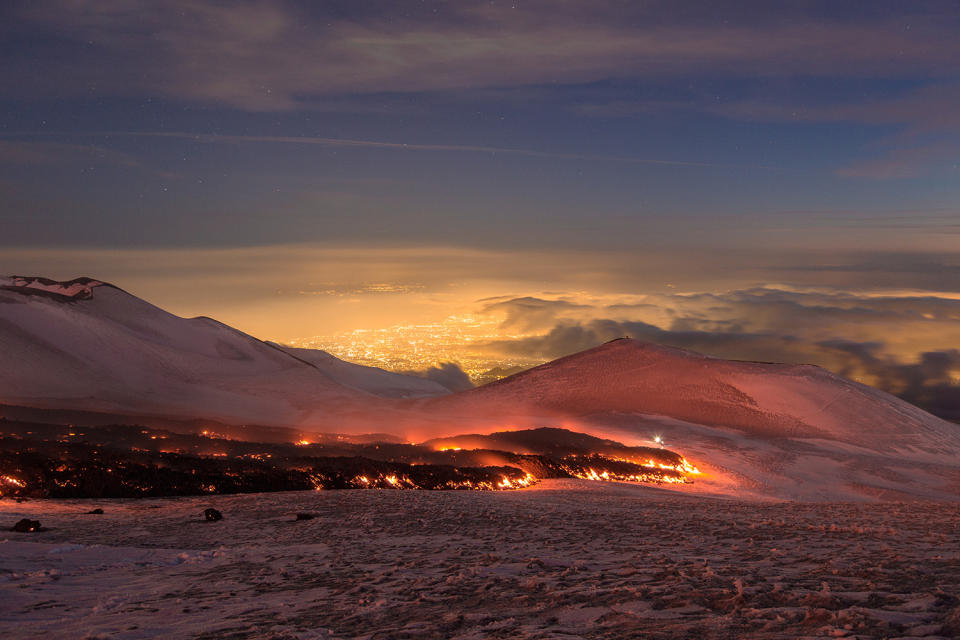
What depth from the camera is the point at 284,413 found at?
49.3 metres

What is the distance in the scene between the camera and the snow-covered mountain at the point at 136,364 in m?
43.7

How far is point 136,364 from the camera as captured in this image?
5000 centimetres

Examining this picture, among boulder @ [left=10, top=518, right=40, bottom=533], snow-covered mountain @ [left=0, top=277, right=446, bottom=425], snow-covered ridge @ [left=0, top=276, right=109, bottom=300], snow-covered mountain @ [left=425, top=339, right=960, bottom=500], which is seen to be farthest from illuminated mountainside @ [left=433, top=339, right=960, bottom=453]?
boulder @ [left=10, top=518, right=40, bottom=533]

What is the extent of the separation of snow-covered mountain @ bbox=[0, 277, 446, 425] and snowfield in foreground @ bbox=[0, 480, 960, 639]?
111 feet

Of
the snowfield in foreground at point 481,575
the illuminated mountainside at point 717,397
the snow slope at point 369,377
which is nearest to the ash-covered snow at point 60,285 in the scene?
the snow slope at point 369,377

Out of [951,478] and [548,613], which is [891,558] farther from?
[951,478]

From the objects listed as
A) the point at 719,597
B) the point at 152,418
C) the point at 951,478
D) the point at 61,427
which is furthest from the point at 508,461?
the point at 951,478

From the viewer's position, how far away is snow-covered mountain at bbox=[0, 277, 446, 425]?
4366cm

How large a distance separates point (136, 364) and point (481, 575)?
48842 millimetres

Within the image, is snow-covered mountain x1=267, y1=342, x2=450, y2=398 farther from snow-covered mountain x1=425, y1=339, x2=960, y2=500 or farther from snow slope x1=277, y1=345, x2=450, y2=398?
snow-covered mountain x1=425, y1=339, x2=960, y2=500

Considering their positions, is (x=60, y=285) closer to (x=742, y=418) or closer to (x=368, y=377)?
(x=368, y=377)

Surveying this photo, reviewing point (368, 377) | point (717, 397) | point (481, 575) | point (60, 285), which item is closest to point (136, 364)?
point (60, 285)

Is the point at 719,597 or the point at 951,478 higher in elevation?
the point at 719,597

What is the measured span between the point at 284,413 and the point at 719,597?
151 feet
